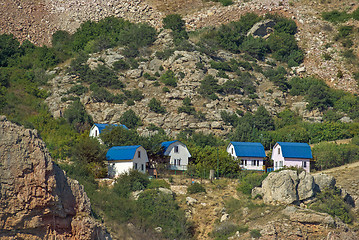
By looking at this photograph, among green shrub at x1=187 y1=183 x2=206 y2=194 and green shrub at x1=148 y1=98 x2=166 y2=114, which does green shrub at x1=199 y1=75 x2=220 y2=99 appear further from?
green shrub at x1=187 y1=183 x2=206 y2=194

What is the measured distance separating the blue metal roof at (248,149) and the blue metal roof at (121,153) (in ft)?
37.5

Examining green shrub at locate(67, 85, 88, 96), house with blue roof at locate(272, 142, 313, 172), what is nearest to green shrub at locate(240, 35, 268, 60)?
green shrub at locate(67, 85, 88, 96)

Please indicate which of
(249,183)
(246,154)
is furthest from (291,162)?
(249,183)

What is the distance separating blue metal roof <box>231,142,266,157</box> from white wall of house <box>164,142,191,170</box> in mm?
5042

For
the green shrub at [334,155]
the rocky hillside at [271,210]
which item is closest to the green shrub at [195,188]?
the rocky hillside at [271,210]

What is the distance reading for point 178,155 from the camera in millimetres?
56656

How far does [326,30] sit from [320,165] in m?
43.8

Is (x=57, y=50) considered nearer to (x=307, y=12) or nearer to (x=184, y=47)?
(x=184, y=47)

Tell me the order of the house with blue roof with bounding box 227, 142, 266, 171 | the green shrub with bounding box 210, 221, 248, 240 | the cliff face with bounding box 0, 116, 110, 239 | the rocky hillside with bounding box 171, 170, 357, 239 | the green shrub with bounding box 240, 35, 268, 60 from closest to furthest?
the cliff face with bounding box 0, 116, 110, 239, the rocky hillside with bounding box 171, 170, 357, 239, the green shrub with bounding box 210, 221, 248, 240, the house with blue roof with bounding box 227, 142, 266, 171, the green shrub with bounding box 240, 35, 268, 60

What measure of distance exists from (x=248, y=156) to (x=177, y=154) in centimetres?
703

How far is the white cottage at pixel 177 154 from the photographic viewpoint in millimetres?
56312

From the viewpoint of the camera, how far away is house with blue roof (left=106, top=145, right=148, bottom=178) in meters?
51.0

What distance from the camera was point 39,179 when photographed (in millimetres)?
16719

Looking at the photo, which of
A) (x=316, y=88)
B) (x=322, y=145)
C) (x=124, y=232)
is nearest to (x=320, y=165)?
(x=322, y=145)
